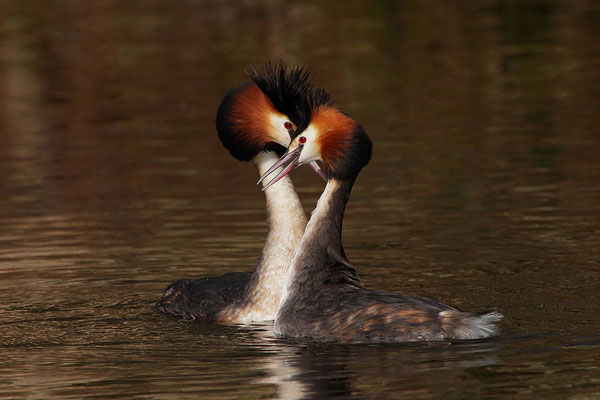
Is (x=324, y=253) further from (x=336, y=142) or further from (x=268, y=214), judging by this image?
(x=268, y=214)

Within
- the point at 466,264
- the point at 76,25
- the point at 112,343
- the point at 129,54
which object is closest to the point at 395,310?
the point at 112,343

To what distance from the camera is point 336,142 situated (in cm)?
983

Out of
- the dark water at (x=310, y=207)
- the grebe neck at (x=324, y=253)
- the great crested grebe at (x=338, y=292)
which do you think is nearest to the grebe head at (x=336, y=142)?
the great crested grebe at (x=338, y=292)

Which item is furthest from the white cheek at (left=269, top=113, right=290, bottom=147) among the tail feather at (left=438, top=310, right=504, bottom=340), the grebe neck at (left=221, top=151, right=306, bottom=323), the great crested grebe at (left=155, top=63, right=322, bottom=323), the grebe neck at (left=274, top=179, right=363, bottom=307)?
the tail feather at (left=438, top=310, right=504, bottom=340)

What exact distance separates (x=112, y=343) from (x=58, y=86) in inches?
751

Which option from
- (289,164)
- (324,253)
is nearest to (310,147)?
(289,164)

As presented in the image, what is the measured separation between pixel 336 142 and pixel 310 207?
4.88 metres

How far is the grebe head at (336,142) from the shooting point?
32.2 ft

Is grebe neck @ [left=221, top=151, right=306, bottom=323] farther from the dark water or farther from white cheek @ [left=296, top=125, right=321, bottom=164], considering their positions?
white cheek @ [left=296, top=125, right=321, bottom=164]

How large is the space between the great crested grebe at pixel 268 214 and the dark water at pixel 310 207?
31 cm

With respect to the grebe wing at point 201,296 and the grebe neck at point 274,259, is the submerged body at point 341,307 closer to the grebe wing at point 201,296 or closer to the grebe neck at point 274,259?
the grebe neck at point 274,259

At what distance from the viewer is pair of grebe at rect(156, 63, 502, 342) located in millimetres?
9039

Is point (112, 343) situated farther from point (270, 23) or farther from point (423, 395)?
point (270, 23)

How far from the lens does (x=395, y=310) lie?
9.03 m
